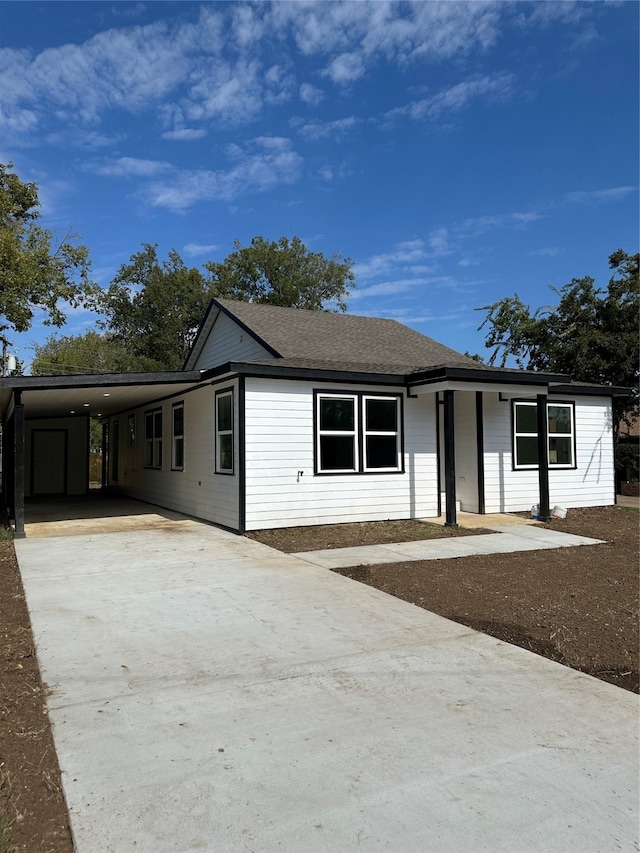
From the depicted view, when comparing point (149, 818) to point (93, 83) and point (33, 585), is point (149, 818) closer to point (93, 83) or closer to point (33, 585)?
point (33, 585)

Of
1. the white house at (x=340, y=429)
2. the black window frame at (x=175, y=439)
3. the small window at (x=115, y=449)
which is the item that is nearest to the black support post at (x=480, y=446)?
the white house at (x=340, y=429)

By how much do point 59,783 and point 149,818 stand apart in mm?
556

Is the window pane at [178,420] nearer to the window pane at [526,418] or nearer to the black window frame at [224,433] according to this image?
the black window frame at [224,433]

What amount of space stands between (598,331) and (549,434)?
35.3 ft

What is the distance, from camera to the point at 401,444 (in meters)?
11.3

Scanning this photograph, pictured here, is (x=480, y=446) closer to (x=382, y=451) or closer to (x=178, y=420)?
(x=382, y=451)

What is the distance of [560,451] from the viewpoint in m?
13.3

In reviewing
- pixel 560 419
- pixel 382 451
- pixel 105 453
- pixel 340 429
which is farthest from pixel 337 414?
pixel 105 453

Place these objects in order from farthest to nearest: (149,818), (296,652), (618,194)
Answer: (618,194), (296,652), (149,818)

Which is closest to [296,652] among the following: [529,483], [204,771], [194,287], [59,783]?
[204,771]

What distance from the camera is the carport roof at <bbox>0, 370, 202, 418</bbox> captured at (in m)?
9.37

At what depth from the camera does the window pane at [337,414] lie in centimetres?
1052

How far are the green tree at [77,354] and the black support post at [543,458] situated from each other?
3001 centimetres

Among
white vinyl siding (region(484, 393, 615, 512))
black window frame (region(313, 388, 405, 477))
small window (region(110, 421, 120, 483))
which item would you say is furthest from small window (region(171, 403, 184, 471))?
white vinyl siding (region(484, 393, 615, 512))
